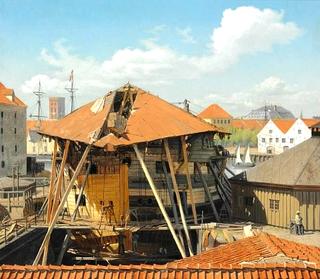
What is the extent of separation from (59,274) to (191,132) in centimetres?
1907

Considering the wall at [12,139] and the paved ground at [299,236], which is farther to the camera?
the wall at [12,139]

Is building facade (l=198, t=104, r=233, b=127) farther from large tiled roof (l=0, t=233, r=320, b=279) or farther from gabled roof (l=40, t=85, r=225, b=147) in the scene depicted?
large tiled roof (l=0, t=233, r=320, b=279)

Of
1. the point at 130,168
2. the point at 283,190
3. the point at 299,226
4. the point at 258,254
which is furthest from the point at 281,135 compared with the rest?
the point at 258,254

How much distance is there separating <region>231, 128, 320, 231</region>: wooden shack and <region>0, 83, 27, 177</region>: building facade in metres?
59.3

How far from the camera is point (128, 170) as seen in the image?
3272 cm

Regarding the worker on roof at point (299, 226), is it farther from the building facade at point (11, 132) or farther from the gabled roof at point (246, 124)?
the gabled roof at point (246, 124)

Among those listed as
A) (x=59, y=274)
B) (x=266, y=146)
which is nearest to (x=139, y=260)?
(x=59, y=274)

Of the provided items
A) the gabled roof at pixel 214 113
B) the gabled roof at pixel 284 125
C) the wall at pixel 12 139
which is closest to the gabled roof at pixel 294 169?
the wall at pixel 12 139

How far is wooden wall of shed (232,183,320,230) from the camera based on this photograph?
1158 inches

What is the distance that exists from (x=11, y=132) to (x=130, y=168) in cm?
6192

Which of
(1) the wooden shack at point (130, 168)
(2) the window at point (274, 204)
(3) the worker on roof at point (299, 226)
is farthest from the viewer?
(2) the window at point (274, 204)

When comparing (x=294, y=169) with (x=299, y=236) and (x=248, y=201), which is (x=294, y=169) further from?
(x=299, y=236)

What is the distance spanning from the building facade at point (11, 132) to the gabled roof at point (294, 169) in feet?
199

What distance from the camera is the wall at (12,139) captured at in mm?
85812
